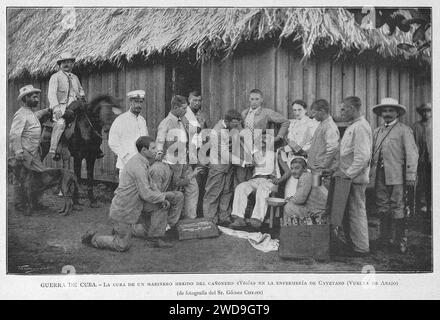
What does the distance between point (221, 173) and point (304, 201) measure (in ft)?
2.72

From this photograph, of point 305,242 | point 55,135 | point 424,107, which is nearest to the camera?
point 305,242

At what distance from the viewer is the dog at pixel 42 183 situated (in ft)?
18.7

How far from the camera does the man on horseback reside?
5.76 meters

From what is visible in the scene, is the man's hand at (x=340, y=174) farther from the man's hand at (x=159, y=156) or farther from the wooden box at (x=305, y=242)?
the man's hand at (x=159, y=156)

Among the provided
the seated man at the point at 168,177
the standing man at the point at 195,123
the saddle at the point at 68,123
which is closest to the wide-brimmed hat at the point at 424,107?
the standing man at the point at 195,123

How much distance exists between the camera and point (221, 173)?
18.6 ft

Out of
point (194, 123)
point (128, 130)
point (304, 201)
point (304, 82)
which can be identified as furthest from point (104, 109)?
point (304, 201)

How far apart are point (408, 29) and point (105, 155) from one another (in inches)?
124

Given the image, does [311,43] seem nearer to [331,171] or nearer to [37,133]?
[331,171]

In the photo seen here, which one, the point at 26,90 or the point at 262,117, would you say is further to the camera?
the point at 26,90

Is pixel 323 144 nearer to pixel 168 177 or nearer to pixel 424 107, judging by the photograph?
pixel 424 107

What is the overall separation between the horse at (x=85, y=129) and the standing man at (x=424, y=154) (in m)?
2.91
